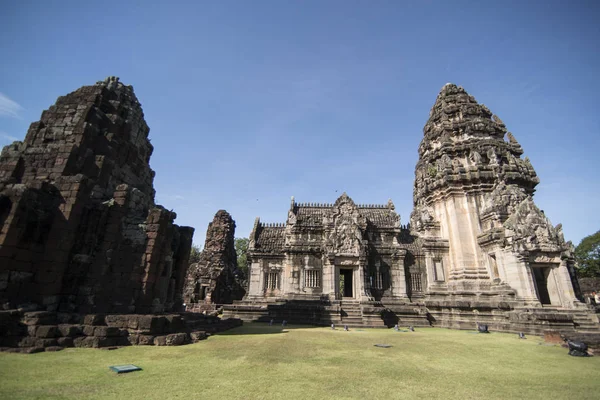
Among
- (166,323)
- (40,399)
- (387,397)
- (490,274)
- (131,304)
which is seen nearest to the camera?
(40,399)

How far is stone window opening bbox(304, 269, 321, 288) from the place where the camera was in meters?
19.1

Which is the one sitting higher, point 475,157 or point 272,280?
point 475,157

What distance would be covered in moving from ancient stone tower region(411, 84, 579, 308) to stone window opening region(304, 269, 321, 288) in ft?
22.5

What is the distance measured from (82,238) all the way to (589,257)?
54995 millimetres

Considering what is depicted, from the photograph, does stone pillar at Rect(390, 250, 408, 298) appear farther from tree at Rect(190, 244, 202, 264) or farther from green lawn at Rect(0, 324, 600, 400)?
tree at Rect(190, 244, 202, 264)

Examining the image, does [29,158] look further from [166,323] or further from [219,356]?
[219,356]

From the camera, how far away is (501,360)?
6516 millimetres

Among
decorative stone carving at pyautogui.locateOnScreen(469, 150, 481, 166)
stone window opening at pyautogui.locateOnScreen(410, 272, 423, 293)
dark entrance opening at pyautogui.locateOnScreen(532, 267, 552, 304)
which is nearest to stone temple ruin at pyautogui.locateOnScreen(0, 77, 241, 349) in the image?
stone window opening at pyautogui.locateOnScreen(410, 272, 423, 293)

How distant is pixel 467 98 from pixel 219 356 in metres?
22.0

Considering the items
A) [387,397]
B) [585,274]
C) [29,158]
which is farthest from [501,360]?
[585,274]

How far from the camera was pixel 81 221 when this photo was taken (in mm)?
8000

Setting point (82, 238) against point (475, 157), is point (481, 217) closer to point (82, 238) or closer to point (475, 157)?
point (475, 157)

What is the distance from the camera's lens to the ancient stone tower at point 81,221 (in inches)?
270

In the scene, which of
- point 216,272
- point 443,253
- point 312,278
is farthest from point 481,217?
point 216,272
